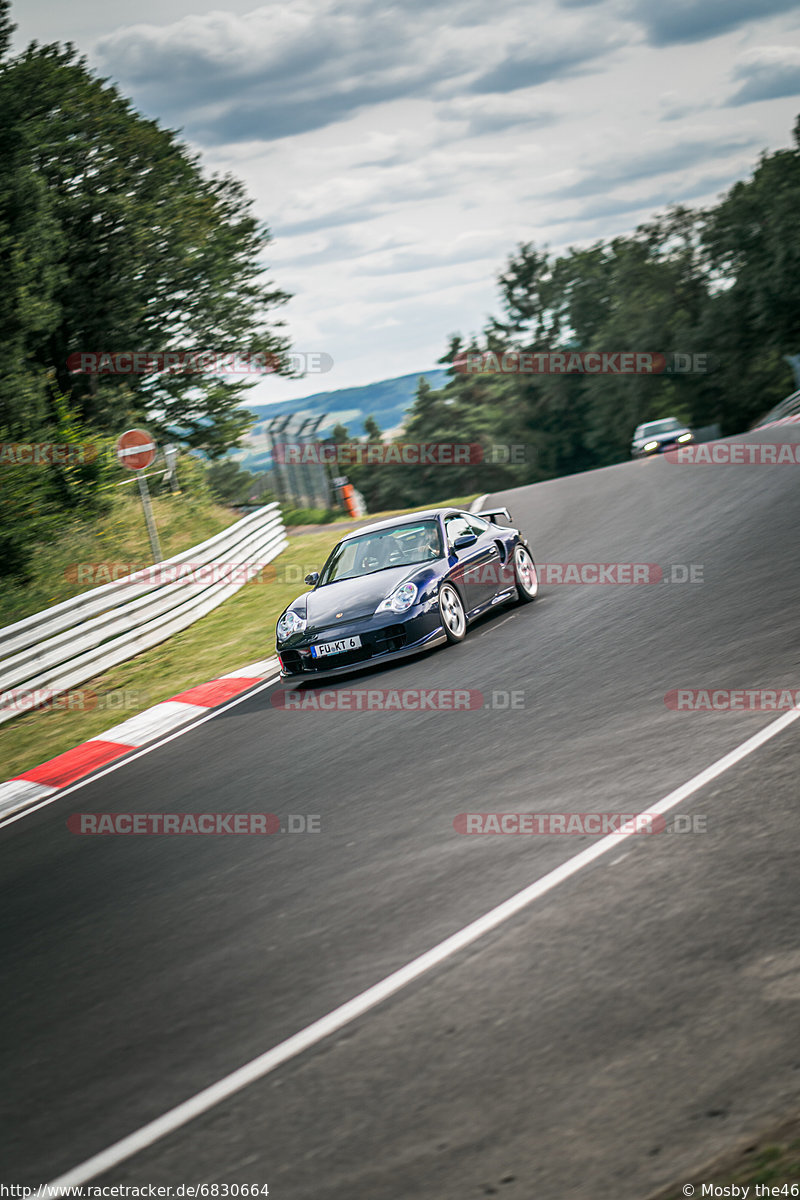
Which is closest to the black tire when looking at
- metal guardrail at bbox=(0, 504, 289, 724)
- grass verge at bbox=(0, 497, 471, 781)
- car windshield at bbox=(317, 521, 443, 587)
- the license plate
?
car windshield at bbox=(317, 521, 443, 587)

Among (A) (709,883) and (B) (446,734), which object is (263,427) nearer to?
(B) (446,734)

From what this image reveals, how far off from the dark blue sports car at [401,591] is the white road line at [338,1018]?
4842 millimetres

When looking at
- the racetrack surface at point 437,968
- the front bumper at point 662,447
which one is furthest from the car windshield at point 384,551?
the front bumper at point 662,447

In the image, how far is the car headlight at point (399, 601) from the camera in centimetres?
1004

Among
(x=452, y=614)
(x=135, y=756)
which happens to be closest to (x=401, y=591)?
(x=452, y=614)

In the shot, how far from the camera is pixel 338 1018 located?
389 cm

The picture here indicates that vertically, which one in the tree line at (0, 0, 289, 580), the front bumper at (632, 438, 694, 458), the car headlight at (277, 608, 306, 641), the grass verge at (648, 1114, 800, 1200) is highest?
the tree line at (0, 0, 289, 580)

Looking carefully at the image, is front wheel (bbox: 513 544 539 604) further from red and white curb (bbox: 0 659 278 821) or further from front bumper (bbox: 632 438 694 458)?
front bumper (bbox: 632 438 694 458)

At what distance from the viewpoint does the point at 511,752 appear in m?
6.81

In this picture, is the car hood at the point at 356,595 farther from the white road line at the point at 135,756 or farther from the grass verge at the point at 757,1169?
the grass verge at the point at 757,1169

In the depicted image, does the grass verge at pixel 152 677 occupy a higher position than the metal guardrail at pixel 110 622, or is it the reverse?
the metal guardrail at pixel 110 622

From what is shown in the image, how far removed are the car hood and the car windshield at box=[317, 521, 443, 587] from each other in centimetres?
20

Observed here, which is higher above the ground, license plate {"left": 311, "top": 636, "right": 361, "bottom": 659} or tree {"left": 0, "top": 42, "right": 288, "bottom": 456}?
tree {"left": 0, "top": 42, "right": 288, "bottom": 456}

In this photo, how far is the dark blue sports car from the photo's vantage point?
1003cm
